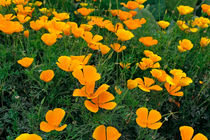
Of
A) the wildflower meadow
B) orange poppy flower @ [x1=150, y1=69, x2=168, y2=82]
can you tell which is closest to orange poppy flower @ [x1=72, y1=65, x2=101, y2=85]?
the wildflower meadow

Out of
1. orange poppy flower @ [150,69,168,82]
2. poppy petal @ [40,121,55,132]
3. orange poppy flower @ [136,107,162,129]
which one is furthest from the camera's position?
orange poppy flower @ [150,69,168,82]

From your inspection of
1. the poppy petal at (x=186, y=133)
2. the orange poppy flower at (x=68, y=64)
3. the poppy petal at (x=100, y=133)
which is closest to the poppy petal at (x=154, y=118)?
the poppy petal at (x=186, y=133)

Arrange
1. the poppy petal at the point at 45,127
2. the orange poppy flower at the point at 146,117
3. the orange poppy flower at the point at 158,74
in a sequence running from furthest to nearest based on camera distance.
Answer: the orange poppy flower at the point at 158,74 < the orange poppy flower at the point at 146,117 < the poppy petal at the point at 45,127

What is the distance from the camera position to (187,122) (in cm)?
151

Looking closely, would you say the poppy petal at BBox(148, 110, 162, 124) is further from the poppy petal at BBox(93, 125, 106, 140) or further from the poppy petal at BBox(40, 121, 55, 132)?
the poppy petal at BBox(40, 121, 55, 132)

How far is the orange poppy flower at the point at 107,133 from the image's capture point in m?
0.84

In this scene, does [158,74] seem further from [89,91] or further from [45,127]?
[45,127]

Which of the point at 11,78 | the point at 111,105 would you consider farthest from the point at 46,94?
the point at 111,105

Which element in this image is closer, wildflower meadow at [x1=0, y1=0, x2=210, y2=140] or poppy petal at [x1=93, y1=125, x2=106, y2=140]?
poppy petal at [x1=93, y1=125, x2=106, y2=140]

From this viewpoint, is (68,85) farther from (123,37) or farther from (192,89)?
(192,89)

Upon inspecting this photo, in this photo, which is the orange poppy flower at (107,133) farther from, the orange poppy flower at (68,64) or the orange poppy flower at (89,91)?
the orange poppy flower at (68,64)

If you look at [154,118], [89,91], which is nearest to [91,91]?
[89,91]

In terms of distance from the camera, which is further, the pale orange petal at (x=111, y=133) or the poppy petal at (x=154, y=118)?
the poppy petal at (x=154, y=118)

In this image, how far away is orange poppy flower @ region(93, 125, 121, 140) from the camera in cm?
84
